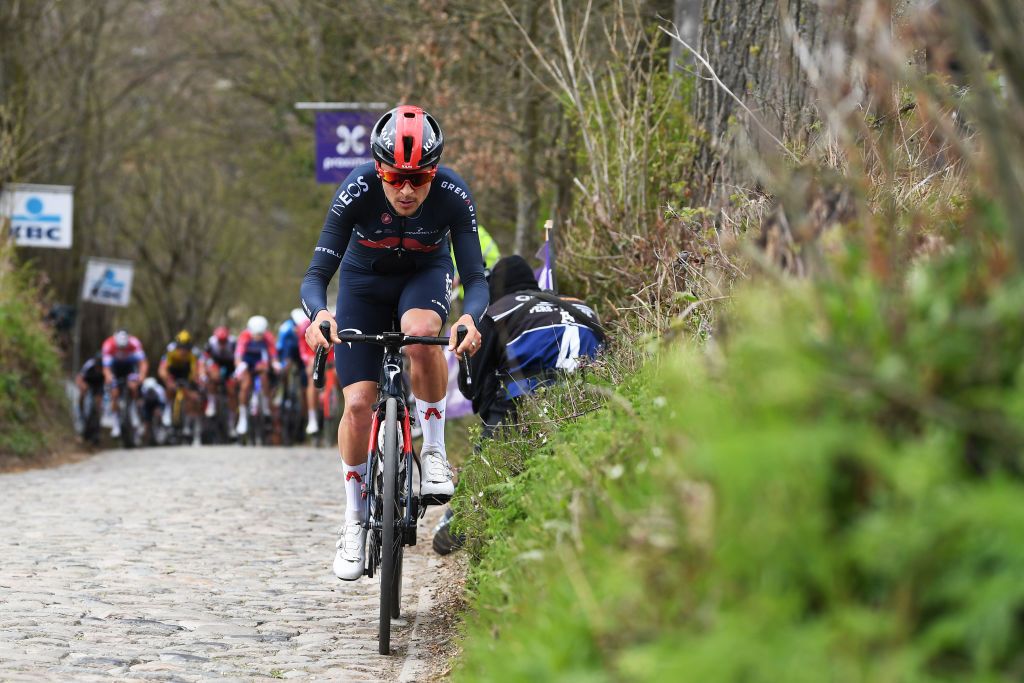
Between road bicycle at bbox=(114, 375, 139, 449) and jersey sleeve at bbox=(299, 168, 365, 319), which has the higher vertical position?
jersey sleeve at bbox=(299, 168, 365, 319)

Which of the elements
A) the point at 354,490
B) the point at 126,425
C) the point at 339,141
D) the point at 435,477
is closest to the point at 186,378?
the point at 126,425

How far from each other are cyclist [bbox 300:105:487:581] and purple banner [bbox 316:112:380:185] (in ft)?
48.1

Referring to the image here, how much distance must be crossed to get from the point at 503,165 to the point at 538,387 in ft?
38.6

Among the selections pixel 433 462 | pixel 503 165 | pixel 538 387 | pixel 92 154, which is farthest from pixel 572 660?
pixel 92 154

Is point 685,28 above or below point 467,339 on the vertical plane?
above

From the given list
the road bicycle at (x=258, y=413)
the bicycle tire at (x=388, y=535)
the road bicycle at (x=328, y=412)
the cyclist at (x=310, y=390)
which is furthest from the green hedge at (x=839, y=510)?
the road bicycle at (x=258, y=413)

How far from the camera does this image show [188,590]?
308 inches

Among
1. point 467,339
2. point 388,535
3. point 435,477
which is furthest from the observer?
point 435,477

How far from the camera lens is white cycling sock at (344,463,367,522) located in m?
6.86

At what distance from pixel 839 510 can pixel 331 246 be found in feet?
14.5

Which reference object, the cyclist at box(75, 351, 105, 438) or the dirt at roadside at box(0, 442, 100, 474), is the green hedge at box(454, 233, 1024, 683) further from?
the cyclist at box(75, 351, 105, 438)

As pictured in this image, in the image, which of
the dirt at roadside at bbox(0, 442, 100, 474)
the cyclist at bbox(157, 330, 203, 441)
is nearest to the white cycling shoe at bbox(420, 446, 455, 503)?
the dirt at roadside at bbox(0, 442, 100, 474)

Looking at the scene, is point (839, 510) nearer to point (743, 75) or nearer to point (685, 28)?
point (743, 75)

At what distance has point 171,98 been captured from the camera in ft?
122
